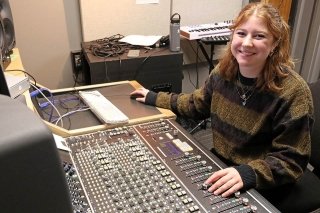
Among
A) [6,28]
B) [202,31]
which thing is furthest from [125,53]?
[6,28]

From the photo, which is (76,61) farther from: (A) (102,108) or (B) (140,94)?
(A) (102,108)

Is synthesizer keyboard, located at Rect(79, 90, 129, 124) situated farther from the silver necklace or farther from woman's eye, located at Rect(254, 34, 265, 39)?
woman's eye, located at Rect(254, 34, 265, 39)

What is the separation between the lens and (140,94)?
160cm

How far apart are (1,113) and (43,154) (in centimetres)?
8

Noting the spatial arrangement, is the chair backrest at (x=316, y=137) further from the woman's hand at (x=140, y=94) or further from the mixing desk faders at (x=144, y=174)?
the woman's hand at (x=140, y=94)

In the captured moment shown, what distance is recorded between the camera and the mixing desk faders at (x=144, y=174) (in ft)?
2.94

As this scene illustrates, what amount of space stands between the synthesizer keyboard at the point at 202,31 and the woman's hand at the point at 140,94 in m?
1.07

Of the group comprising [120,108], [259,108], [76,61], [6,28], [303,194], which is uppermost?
[6,28]

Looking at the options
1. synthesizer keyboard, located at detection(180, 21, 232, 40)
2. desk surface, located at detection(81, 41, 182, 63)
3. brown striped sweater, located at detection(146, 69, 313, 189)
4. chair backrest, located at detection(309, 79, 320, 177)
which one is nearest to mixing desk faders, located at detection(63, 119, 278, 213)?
brown striped sweater, located at detection(146, 69, 313, 189)

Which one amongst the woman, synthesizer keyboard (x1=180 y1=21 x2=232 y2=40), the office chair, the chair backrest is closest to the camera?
the woman

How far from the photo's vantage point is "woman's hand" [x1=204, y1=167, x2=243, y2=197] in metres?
0.97

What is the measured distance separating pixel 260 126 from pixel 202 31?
4.91ft

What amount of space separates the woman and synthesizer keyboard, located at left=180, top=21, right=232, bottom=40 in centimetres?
114

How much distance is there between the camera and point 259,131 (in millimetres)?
1225
